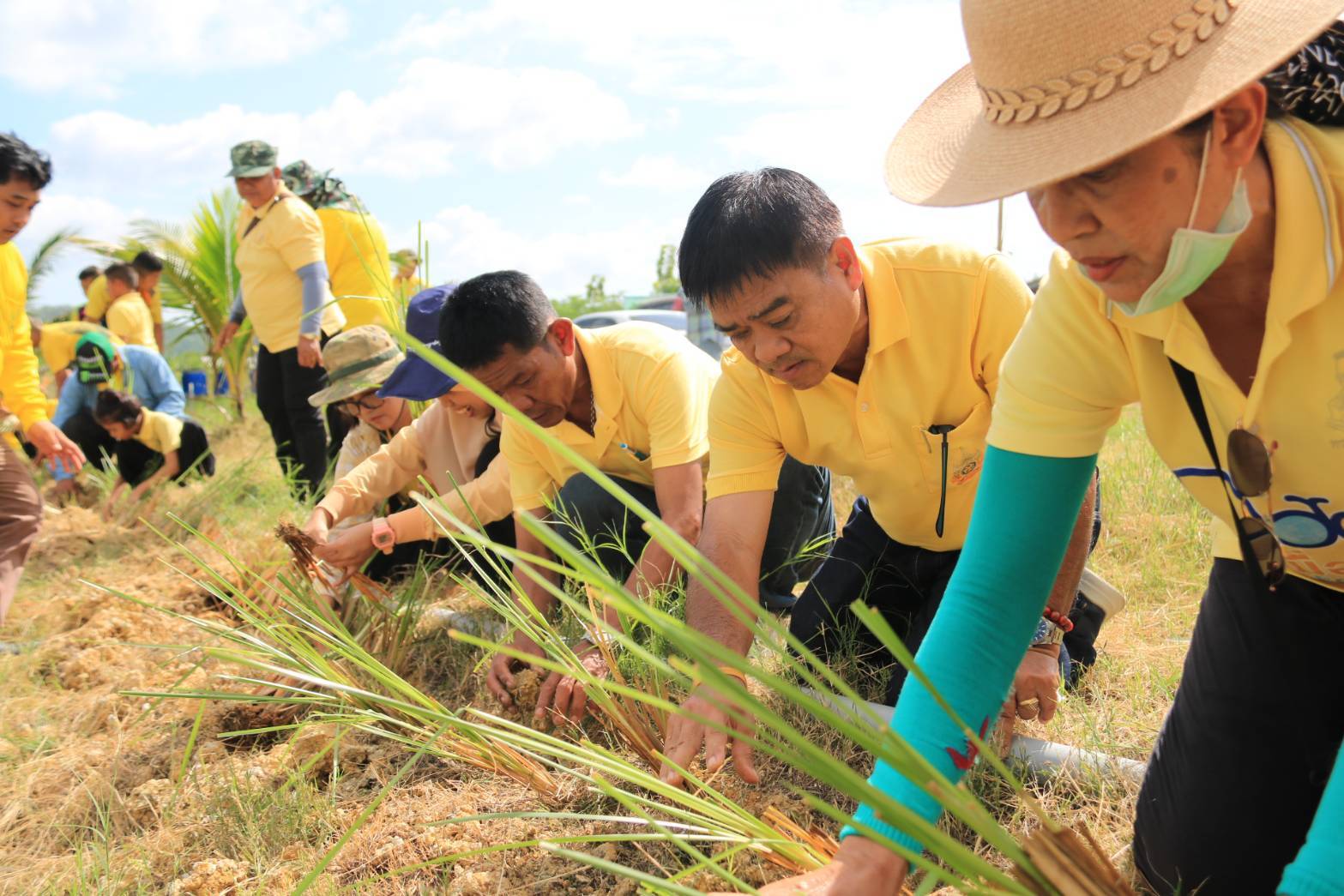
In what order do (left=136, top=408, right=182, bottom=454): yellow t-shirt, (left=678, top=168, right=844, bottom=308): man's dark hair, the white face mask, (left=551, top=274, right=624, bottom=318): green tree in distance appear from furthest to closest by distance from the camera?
(left=551, top=274, right=624, bottom=318): green tree in distance < (left=136, top=408, right=182, bottom=454): yellow t-shirt < (left=678, top=168, right=844, bottom=308): man's dark hair < the white face mask

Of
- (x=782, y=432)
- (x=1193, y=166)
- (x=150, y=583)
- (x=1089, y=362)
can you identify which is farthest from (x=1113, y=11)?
(x=150, y=583)

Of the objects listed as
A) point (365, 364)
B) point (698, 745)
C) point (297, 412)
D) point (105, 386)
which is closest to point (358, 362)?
point (365, 364)

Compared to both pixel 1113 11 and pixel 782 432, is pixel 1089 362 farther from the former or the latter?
pixel 782 432

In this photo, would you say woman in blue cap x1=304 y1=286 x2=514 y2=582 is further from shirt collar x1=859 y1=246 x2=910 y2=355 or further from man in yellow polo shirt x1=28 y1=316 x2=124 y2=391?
man in yellow polo shirt x1=28 y1=316 x2=124 y2=391

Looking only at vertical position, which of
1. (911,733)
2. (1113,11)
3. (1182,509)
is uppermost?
(1113,11)

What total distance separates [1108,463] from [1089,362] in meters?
2.58

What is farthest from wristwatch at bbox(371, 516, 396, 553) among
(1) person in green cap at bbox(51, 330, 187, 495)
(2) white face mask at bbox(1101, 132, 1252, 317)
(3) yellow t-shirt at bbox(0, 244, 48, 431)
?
(1) person in green cap at bbox(51, 330, 187, 495)

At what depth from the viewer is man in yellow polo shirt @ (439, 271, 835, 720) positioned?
2379 millimetres

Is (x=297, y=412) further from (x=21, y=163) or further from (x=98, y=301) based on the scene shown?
(x=98, y=301)

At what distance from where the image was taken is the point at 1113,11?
0.90 m

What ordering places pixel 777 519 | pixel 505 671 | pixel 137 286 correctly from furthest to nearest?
pixel 137 286 < pixel 777 519 < pixel 505 671

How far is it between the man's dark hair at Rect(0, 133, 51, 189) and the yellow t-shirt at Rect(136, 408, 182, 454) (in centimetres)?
238

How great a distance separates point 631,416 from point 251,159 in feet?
8.62

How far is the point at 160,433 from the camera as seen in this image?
5352mm
